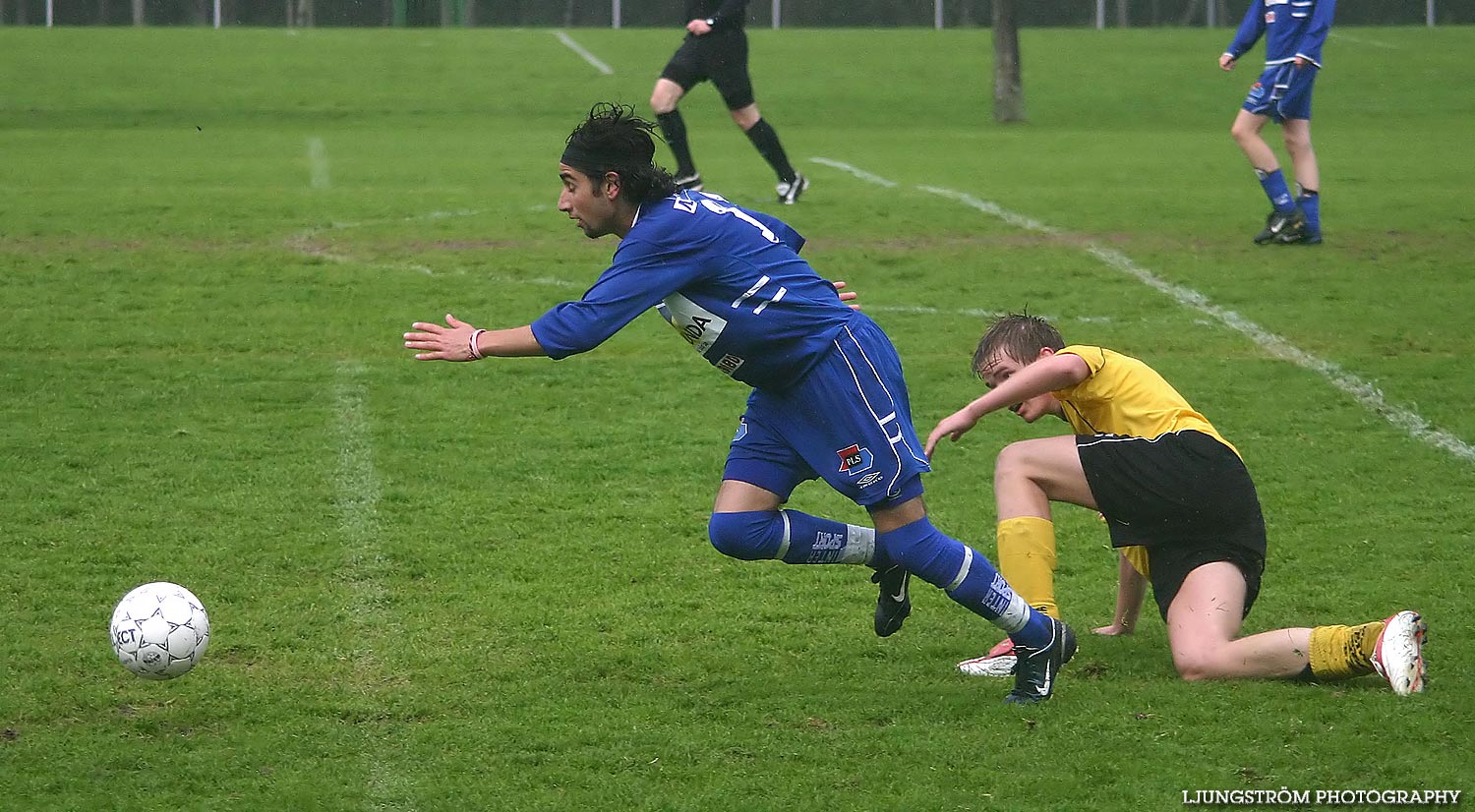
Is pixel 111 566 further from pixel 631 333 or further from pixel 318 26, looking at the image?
pixel 318 26

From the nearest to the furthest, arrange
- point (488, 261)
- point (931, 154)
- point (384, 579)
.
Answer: point (384, 579), point (488, 261), point (931, 154)

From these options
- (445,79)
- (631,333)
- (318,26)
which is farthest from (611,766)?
(318,26)

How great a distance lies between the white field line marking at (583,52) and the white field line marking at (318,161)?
1134 cm

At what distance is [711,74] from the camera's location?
13609 mm

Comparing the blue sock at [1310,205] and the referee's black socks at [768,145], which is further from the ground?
the referee's black socks at [768,145]

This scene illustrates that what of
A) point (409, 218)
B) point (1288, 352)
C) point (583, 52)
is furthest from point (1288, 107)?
point (583, 52)

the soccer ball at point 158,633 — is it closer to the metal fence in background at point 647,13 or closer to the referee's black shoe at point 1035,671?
the referee's black shoe at point 1035,671

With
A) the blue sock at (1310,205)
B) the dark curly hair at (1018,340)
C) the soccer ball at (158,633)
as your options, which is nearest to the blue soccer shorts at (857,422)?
the dark curly hair at (1018,340)

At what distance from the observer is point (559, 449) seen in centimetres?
749

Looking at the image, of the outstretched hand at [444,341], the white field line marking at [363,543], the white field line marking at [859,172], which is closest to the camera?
the white field line marking at [363,543]

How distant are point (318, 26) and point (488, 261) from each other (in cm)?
2924

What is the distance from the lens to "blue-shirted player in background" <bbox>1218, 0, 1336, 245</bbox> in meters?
11.8

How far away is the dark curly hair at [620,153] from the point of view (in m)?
4.51

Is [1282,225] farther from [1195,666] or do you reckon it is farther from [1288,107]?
[1195,666]
